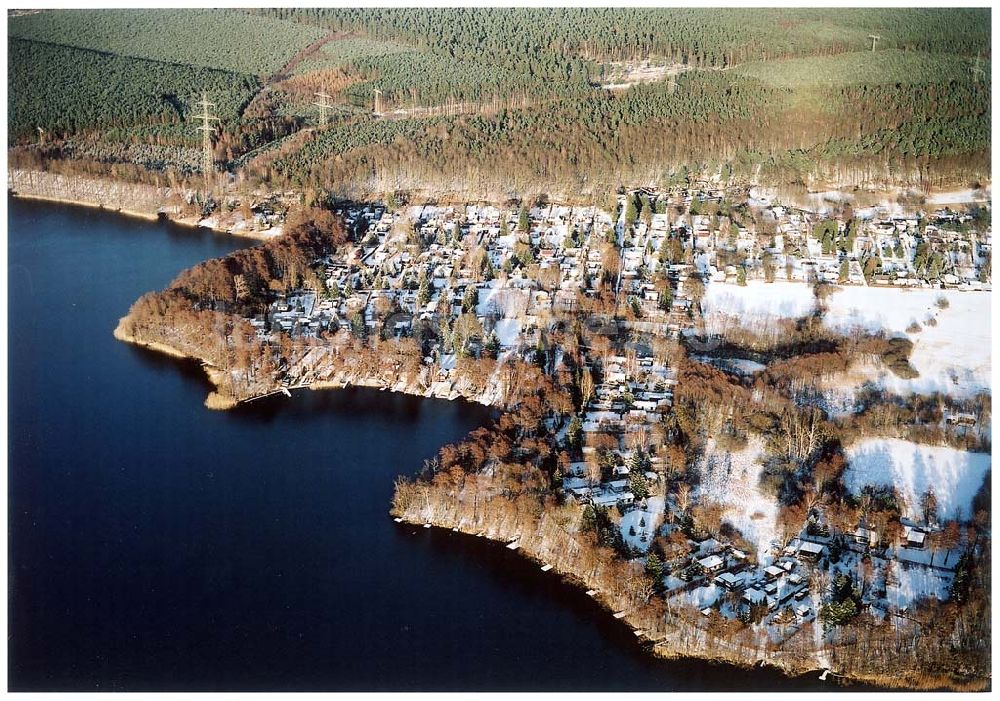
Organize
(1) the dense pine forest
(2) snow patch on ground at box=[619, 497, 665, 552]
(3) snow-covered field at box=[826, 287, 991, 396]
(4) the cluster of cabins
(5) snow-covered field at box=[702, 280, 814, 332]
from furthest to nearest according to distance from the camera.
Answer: (1) the dense pine forest
(4) the cluster of cabins
(5) snow-covered field at box=[702, 280, 814, 332]
(3) snow-covered field at box=[826, 287, 991, 396]
(2) snow patch on ground at box=[619, 497, 665, 552]

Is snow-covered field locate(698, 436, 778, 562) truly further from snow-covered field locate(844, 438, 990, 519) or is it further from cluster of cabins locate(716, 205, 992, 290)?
cluster of cabins locate(716, 205, 992, 290)

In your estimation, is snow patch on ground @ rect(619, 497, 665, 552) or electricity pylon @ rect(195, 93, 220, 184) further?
electricity pylon @ rect(195, 93, 220, 184)

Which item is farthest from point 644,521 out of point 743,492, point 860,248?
point 860,248

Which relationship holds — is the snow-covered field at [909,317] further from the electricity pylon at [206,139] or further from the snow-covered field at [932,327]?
the electricity pylon at [206,139]

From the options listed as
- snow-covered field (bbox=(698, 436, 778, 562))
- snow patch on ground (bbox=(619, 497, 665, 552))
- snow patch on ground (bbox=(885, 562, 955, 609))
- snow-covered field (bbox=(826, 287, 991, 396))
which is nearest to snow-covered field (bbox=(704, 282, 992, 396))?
snow-covered field (bbox=(826, 287, 991, 396))

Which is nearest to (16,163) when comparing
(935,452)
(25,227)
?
(25,227)

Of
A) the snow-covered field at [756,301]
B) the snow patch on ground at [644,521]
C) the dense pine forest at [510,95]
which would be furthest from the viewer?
the dense pine forest at [510,95]

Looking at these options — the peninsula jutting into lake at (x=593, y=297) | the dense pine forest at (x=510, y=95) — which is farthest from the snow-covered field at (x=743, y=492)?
the dense pine forest at (x=510, y=95)
